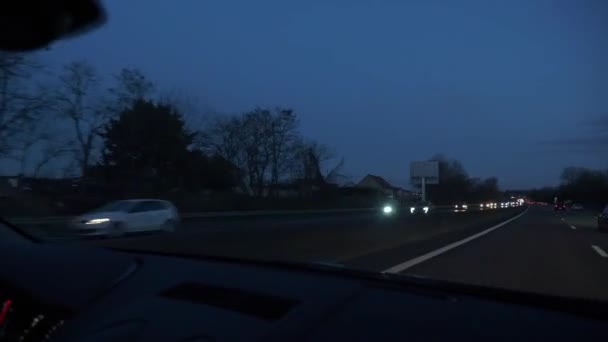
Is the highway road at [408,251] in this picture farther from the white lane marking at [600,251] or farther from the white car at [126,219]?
the white car at [126,219]

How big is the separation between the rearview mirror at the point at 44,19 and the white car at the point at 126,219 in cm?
1595

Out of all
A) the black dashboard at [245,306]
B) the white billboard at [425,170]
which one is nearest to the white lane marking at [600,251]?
the black dashboard at [245,306]

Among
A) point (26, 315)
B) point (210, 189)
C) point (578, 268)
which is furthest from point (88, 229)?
point (210, 189)

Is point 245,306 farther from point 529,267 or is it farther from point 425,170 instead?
point 425,170

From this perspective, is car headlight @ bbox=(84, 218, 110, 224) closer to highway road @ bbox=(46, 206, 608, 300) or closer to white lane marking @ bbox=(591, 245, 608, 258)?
highway road @ bbox=(46, 206, 608, 300)

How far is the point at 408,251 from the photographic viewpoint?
15000 millimetres

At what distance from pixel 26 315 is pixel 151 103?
43.1 m

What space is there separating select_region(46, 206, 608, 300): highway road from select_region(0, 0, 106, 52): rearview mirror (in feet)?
14.3

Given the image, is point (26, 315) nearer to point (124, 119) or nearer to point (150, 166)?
point (124, 119)

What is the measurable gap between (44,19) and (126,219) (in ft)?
55.4

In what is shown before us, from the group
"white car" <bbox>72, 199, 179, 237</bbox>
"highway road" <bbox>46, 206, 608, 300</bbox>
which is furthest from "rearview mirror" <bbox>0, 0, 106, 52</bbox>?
"white car" <bbox>72, 199, 179, 237</bbox>

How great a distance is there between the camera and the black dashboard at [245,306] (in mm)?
2245

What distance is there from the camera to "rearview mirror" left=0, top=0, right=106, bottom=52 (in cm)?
432

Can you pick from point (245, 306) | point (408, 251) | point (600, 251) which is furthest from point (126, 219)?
point (245, 306)
